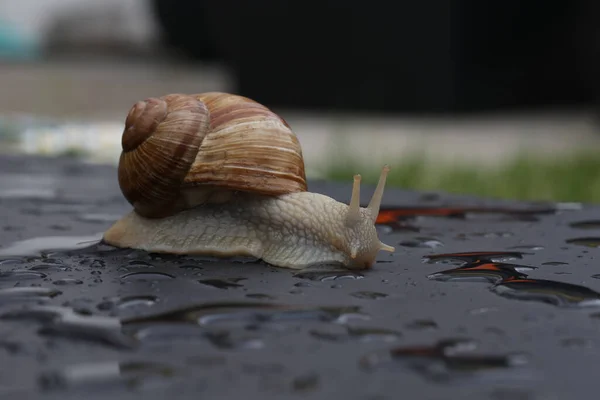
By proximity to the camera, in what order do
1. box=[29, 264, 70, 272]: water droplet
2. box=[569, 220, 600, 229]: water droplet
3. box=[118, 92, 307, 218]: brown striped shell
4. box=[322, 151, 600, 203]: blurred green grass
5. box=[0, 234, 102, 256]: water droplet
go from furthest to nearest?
box=[322, 151, 600, 203]: blurred green grass
box=[569, 220, 600, 229]: water droplet
box=[118, 92, 307, 218]: brown striped shell
box=[0, 234, 102, 256]: water droplet
box=[29, 264, 70, 272]: water droplet

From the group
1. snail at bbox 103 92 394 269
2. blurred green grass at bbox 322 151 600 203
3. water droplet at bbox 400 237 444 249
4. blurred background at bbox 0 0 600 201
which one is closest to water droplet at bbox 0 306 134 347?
snail at bbox 103 92 394 269

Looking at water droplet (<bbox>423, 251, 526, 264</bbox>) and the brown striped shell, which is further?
the brown striped shell

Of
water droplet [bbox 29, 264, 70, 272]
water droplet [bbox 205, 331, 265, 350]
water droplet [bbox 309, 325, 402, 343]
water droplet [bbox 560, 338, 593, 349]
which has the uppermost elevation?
water droplet [bbox 205, 331, 265, 350]

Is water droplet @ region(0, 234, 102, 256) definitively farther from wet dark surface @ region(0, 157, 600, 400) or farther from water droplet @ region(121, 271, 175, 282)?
water droplet @ region(121, 271, 175, 282)

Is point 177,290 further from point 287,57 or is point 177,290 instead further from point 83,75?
point 83,75

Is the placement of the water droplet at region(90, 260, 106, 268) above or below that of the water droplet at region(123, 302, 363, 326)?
below

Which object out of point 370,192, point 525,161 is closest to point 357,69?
point 525,161

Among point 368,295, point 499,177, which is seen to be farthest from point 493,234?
point 499,177
